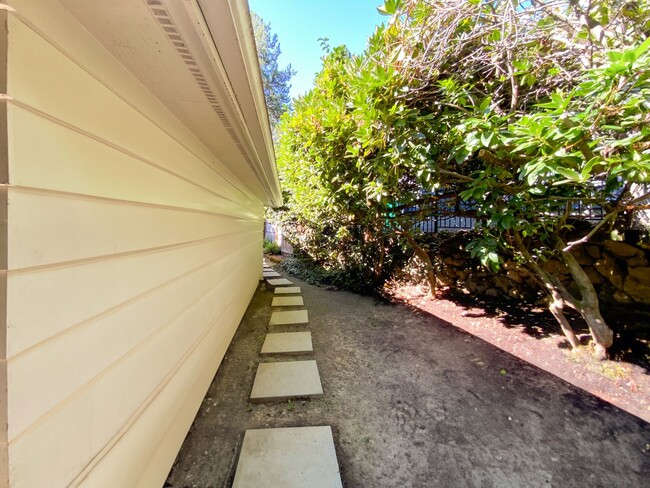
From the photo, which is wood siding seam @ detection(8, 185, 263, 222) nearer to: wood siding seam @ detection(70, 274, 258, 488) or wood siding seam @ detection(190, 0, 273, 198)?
wood siding seam @ detection(190, 0, 273, 198)

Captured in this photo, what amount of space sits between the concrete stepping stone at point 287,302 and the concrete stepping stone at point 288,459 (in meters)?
3.16

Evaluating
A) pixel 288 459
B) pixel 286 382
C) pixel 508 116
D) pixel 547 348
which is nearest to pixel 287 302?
pixel 286 382

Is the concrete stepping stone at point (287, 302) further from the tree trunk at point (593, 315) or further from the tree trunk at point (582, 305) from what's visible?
the tree trunk at point (593, 315)

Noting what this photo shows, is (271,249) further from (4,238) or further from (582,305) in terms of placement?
(4,238)

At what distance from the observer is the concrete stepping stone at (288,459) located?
1710mm

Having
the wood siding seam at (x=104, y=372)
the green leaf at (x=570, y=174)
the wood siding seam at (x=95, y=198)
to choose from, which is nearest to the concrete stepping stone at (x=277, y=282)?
the wood siding seam at (x=104, y=372)

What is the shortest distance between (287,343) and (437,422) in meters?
2.00

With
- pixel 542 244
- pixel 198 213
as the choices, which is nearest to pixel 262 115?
pixel 198 213

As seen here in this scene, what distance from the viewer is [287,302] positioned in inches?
213

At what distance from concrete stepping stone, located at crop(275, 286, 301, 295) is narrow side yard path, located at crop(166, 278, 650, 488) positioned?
2620 mm

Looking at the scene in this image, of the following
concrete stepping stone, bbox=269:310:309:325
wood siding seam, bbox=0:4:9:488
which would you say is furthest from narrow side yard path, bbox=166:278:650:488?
wood siding seam, bbox=0:4:9:488

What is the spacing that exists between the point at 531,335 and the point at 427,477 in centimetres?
282

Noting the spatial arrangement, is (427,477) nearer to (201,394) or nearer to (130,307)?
(201,394)

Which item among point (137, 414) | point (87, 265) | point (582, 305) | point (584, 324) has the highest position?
point (87, 265)
